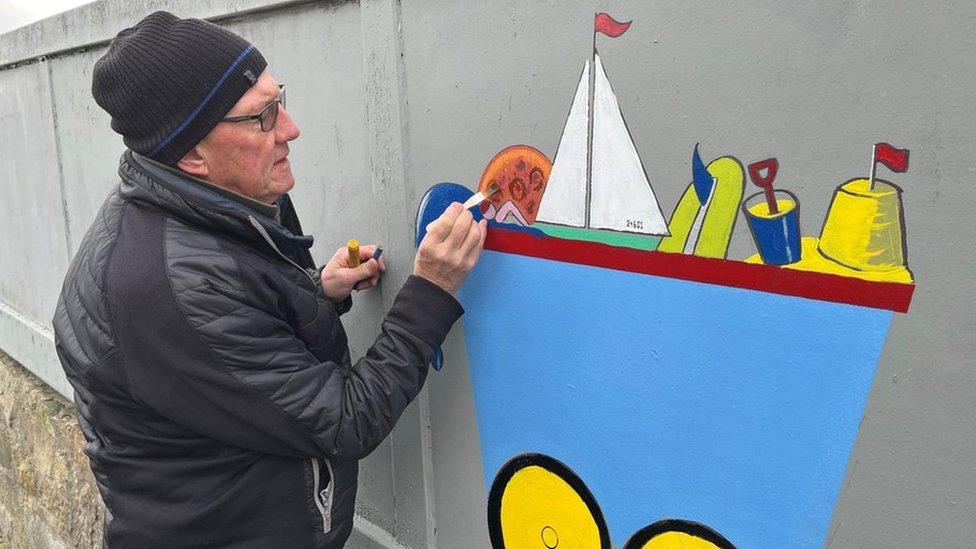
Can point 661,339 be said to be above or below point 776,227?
below

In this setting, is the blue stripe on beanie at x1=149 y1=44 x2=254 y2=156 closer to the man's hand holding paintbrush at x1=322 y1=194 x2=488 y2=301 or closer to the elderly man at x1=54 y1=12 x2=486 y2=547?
the elderly man at x1=54 y1=12 x2=486 y2=547

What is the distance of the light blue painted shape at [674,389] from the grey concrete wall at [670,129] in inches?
2.4

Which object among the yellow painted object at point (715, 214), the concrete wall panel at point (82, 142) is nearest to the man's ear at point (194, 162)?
the yellow painted object at point (715, 214)

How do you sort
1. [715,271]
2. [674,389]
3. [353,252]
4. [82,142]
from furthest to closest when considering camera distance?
[82,142]
[353,252]
[674,389]
[715,271]

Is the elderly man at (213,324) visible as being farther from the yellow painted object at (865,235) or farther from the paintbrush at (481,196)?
the yellow painted object at (865,235)

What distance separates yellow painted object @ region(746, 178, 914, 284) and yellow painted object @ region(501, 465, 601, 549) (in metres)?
0.82

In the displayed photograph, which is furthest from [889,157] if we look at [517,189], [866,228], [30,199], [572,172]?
[30,199]

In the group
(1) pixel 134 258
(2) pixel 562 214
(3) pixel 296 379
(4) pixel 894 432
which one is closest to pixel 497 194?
(2) pixel 562 214

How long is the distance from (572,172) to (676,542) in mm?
792

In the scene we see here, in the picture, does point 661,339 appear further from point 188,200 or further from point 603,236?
point 188,200

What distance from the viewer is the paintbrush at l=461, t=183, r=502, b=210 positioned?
1.78 meters

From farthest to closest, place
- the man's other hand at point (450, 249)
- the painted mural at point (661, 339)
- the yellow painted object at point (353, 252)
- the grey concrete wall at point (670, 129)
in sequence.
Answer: the yellow painted object at point (353, 252), the man's other hand at point (450, 249), the painted mural at point (661, 339), the grey concrete wall at point (670, 129)

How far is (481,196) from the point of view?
180cm

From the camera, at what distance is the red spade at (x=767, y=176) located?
127 centimetres
